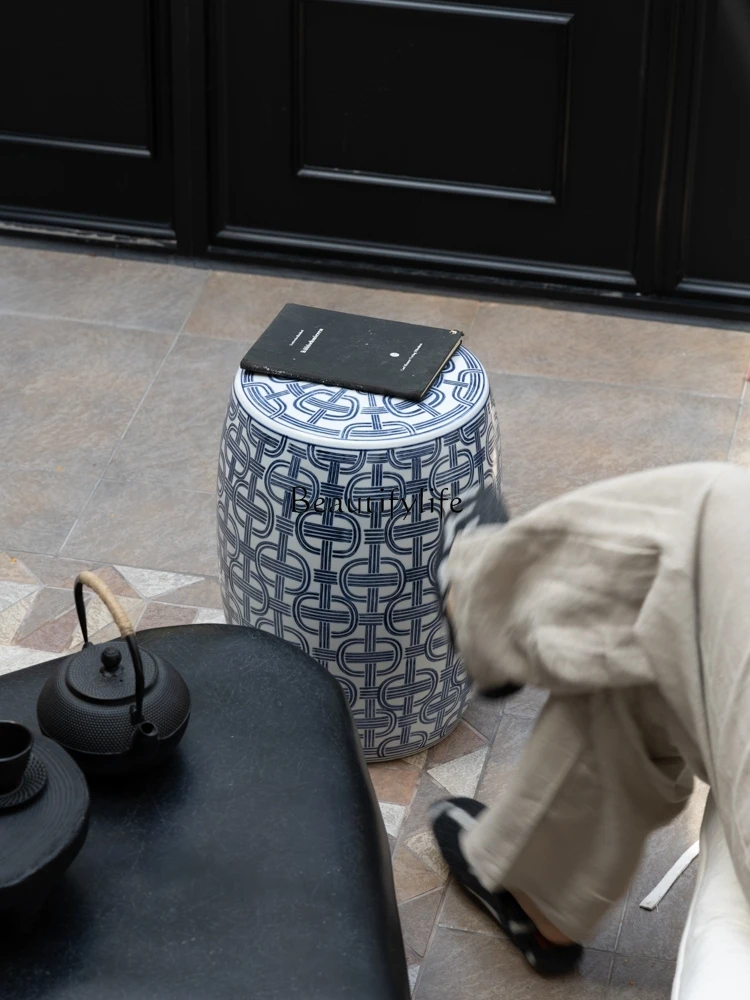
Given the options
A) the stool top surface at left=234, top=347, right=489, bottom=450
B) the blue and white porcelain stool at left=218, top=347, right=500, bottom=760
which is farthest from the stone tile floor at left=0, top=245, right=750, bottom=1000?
the stool top surface at left=234, top=347, right=489, bottom=450

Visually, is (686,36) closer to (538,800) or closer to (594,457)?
(594,457)

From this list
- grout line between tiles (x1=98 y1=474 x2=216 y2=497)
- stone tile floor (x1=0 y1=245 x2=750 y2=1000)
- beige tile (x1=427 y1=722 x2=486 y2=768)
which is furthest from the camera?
grout line between tiles (x1=98 y1=474 x2=216 y2=497)

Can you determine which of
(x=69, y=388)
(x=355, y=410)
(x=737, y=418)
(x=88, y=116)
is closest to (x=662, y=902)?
(x=355, y=410)

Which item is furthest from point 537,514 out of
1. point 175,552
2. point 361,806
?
point 175,552

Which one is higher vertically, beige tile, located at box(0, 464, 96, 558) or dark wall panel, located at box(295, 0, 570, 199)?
dark wall panel, located at box(295, 0, 570, 199)

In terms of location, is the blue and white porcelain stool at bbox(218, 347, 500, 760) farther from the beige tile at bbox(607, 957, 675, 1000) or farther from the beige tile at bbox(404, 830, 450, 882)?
the beige tile at bbox(607, 957, 675, 1000)

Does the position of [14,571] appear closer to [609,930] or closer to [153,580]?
[153,580]

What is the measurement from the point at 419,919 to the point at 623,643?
72 centimetres

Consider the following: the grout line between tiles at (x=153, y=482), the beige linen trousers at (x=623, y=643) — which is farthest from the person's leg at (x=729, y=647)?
the grout line between tiles at (x=153, y=482)

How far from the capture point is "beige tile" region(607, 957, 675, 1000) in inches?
70.5

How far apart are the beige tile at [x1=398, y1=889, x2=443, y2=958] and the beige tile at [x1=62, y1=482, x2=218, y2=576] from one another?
0.79 m

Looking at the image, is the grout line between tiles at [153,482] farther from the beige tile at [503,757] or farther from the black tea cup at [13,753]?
the black tea cup at [13,753]

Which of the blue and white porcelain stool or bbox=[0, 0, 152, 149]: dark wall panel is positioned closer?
the blue and white porcelain stool

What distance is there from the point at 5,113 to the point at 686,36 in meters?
1.64
